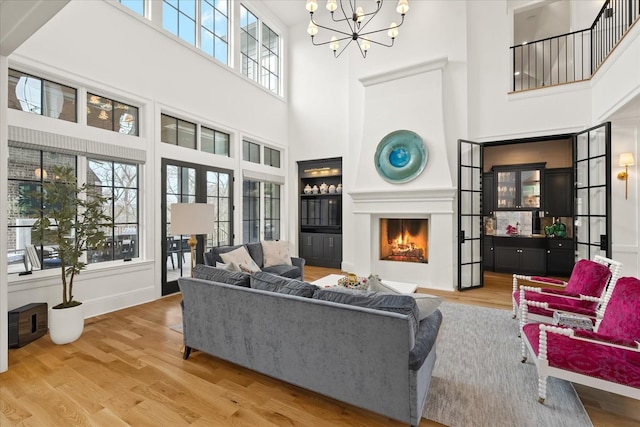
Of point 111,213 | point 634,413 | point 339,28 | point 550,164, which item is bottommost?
point 634,413

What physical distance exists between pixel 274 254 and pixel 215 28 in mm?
4461

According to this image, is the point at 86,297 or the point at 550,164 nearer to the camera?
the point at 86,297

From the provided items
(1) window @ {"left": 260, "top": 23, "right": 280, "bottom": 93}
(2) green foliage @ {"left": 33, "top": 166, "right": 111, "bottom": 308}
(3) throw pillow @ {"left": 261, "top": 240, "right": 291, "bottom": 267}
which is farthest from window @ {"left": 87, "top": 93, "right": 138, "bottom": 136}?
(1) window @ {"left": 260, "top": 23, "right": 280, "bottom": 93}

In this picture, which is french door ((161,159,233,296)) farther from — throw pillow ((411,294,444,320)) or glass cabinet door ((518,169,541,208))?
glass cabinet door ((518,169,541,208))

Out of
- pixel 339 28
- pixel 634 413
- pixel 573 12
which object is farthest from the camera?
pixel 339 28

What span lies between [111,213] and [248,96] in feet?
11.9

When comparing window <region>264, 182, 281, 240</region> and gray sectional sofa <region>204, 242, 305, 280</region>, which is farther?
window <region>264, 182, 281, 240</region>

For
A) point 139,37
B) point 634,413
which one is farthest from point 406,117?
point 634,413

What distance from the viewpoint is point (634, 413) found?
205 centimetres

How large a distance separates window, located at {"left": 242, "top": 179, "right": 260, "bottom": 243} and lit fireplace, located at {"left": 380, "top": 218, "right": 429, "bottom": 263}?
279 cm

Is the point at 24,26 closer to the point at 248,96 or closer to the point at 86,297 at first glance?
the point at 86,297

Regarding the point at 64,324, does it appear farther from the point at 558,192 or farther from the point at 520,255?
the point at 558,192

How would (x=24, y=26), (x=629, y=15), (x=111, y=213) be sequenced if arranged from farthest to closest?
(x=111, y=213) < (x=629, y=15) < (x=24, y=26)

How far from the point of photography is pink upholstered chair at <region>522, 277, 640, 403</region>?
191cm
